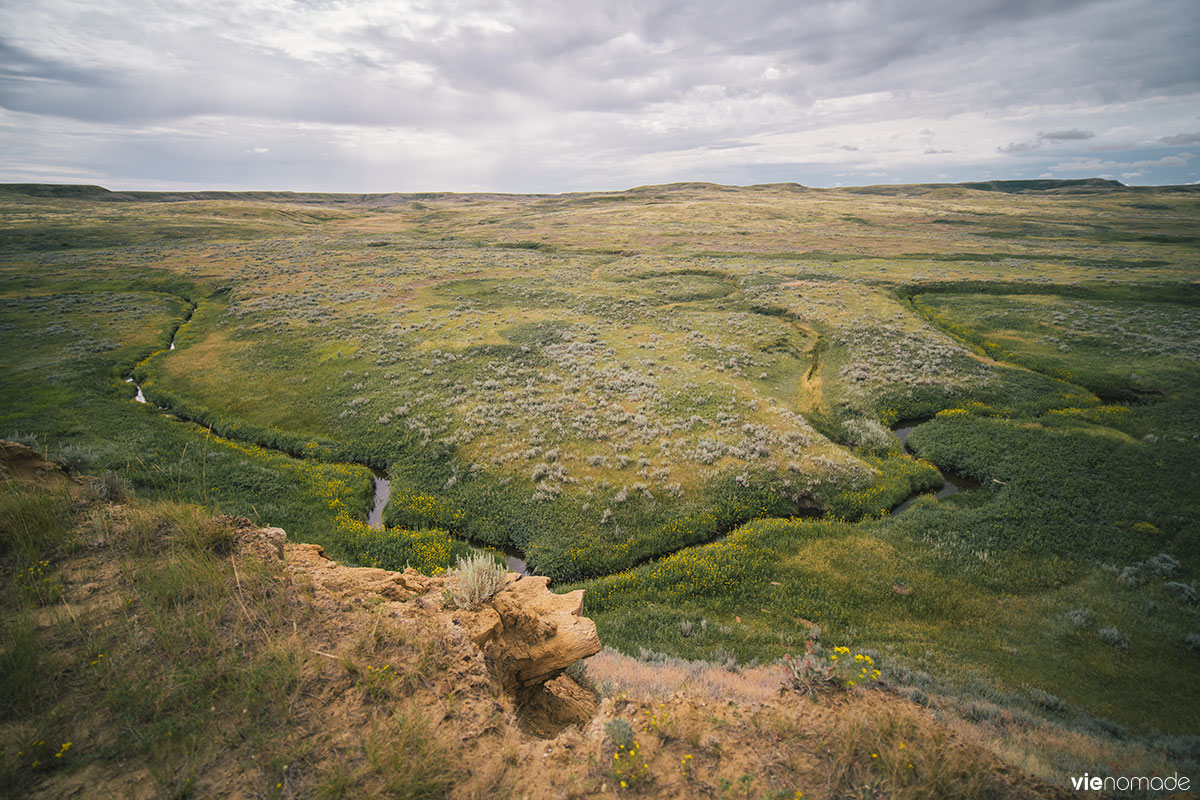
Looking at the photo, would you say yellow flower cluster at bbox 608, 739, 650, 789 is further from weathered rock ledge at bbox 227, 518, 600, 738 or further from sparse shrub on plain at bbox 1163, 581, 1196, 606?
sparse shrub on plain at bbox 1163, 581, 1196, 606

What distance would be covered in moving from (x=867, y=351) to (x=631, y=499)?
23.9m

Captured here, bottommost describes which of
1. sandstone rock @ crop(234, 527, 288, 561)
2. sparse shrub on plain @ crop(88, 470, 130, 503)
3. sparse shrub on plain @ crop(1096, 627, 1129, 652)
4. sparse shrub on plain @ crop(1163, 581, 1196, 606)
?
sparse shrub on plain @ crop(1096, 627, 1129, 652)

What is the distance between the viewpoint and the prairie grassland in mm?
13383

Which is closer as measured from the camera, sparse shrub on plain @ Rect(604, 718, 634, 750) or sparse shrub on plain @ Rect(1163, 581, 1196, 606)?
sparse shrub on plain @ Rect(604, 718, 634, 750)

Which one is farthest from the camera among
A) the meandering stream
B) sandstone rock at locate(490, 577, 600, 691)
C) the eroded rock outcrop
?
the meandering stream

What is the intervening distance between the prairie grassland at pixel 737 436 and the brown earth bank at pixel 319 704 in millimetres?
5604

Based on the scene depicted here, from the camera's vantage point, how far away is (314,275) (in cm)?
6138

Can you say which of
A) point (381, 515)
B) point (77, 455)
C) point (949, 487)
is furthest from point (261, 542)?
point (949, 487)

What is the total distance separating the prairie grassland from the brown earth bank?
5604 millimetres

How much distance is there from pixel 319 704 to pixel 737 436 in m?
19.9

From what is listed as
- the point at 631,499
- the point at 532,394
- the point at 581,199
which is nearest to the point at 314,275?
the point at 532,394

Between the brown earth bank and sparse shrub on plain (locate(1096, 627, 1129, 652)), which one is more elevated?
the brown earth bank

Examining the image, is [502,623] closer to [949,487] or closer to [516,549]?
[516,549]

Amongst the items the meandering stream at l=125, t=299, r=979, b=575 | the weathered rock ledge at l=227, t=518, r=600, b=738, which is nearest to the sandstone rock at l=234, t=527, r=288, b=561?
the weathered rock ledge at l=227, t=518, r=600, b=738
